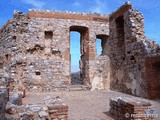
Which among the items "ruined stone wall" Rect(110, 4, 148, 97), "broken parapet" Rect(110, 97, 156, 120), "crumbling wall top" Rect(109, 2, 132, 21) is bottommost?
"broken parapet" Rect(110, 97, 156, 120)

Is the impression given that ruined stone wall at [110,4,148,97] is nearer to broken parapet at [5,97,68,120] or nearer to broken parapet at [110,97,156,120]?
broken parapet at [110,97,156,120]

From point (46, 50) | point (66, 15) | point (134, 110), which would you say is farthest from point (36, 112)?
point (66, 15)

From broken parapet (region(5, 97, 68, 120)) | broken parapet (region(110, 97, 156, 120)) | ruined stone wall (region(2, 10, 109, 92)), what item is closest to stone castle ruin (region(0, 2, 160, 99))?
ruined stone wall (region(2, 10, 109, 92))

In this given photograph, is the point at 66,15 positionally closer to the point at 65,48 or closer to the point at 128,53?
the point at 65,48

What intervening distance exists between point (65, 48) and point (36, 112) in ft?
29.8

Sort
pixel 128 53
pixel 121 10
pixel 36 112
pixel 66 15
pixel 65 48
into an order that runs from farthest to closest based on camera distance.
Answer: pixel 66 15 < pixel 65 48 < pixel 121 10 < pixel 128 53 < pixel 36 112

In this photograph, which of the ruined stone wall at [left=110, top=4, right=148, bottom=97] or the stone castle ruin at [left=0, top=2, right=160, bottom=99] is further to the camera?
the stone castle ruin at [left=0, top=2, right=160, bottom=99]

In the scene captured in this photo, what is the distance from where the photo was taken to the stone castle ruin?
1180 centimetres

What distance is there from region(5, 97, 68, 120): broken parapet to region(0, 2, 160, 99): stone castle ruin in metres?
6.68

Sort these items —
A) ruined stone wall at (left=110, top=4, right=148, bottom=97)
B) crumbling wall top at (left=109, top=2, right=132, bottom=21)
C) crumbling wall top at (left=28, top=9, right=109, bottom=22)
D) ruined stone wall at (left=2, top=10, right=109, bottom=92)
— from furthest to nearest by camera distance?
1. crumbling wall top at (left=28, top=9, right=109, bottom=22)
2. ruined stone wall at (left=2, top=10, right=109, bottom=92)
3. crumbling wall top at (left=109, top=2, right=132, bottom=21)
4. ruined stone wall at (left=110, top=4, right=148, bottom=97)


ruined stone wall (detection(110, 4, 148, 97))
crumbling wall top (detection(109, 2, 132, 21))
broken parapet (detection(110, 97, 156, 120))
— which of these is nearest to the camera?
broken parapet (detection(110, 97, 156, 120))

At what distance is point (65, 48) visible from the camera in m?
13.5

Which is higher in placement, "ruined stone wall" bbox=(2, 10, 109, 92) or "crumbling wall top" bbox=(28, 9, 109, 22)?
"crumbling wall top" bbox=(28, 9, 109, 22)

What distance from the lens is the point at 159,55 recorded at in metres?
8.91
